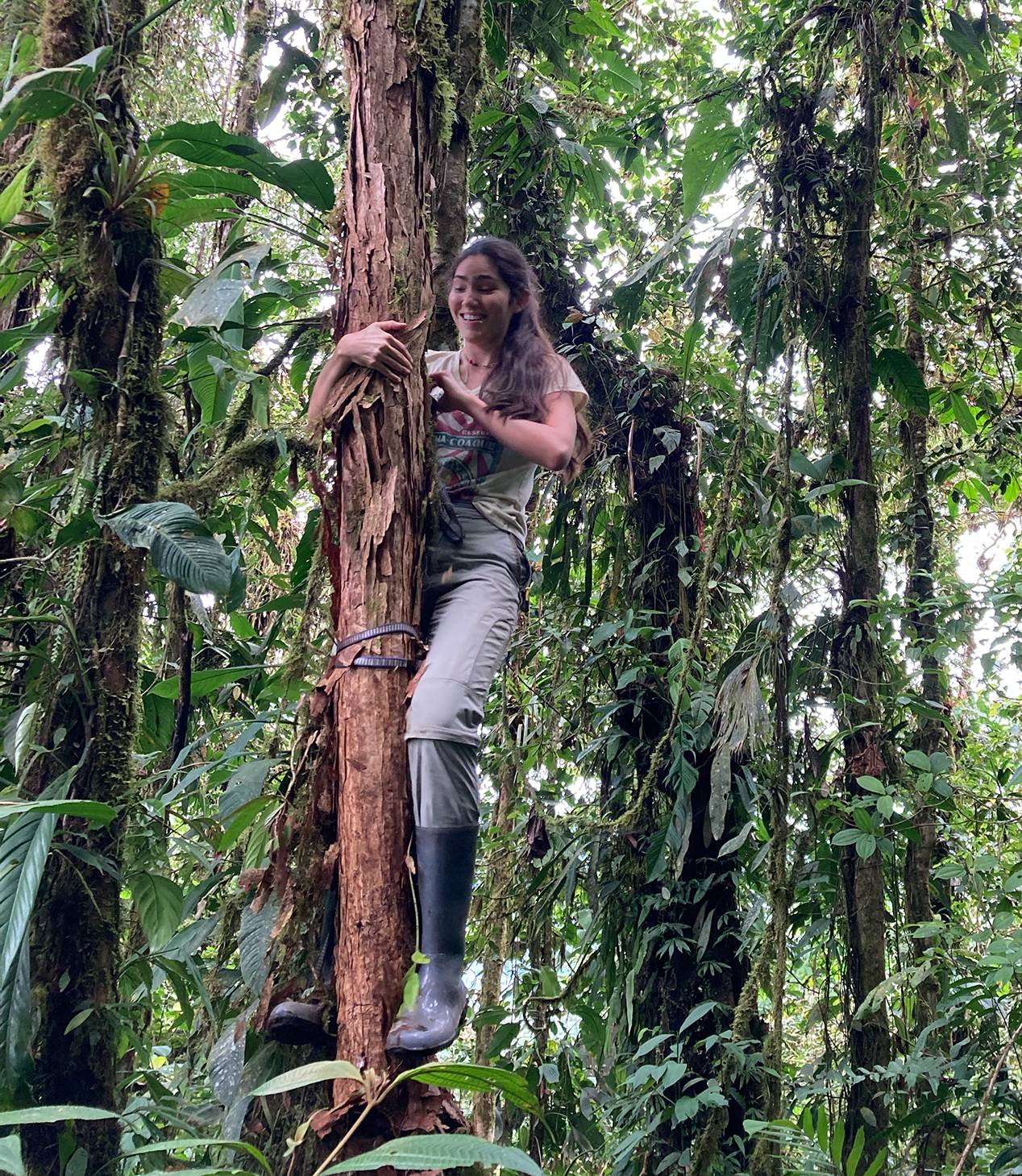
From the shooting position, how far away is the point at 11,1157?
3.19ft

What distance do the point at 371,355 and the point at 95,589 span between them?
0.79 meters

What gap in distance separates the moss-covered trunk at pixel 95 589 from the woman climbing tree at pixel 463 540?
47cm

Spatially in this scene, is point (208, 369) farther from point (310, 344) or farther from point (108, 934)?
point (108, 934)

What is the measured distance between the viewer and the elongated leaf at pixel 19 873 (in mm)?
1550

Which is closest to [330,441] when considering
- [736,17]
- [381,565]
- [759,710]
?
[381,565]

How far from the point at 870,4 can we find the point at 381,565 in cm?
259

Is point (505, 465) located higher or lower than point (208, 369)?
lower

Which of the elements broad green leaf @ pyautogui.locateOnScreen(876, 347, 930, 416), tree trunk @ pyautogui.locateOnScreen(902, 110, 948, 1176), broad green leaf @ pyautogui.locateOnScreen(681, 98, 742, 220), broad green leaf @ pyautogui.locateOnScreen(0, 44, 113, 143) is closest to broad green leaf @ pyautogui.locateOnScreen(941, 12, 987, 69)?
tree trunk @ pyautogui.locateOnScreen(902, 110, 948, 1176)

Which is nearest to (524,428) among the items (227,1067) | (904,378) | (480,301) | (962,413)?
(480,301)

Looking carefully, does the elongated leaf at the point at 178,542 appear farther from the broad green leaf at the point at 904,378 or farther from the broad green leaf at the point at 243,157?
the broad green leaf at the point at 904,378

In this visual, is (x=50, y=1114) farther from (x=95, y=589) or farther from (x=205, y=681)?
(x=205, y=681)

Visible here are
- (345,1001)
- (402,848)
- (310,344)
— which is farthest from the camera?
(310,344)

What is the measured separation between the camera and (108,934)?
193 centimetres

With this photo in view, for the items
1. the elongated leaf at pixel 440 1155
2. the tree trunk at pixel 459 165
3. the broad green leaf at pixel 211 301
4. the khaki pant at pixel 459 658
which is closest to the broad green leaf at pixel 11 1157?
the elongated leaf at pixel 440 1155
